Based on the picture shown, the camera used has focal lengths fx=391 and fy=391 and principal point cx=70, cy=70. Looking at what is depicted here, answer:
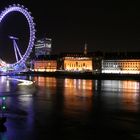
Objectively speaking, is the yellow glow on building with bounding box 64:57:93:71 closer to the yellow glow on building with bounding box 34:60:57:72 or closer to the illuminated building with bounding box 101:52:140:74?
the yellow glow on building with bounding box 34:60:57:72

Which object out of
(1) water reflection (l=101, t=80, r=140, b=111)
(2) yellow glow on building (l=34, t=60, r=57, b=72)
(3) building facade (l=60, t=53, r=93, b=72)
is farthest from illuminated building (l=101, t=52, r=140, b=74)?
(1) water reflection (l=101, t=80, r=140, b=111)

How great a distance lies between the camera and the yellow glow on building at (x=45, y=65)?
159m

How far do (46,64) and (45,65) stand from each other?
0.87 m

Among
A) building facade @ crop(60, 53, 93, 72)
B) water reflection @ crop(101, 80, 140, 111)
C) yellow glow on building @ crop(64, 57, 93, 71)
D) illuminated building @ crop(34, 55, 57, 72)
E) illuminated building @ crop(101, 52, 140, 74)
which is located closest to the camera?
water reflection @ crop(101, 80, 140, 111)

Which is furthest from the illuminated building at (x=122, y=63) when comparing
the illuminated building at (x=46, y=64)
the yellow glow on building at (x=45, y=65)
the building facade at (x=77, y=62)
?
the illuminated building at (x=46, y=64)

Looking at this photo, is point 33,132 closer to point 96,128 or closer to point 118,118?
point 96,128

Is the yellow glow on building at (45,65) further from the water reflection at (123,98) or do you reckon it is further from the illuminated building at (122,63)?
the water reflection at (123,98)

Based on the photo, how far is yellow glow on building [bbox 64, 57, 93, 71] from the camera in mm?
148625

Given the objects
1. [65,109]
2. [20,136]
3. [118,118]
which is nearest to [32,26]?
[65,109]

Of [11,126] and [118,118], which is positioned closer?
[11,126]

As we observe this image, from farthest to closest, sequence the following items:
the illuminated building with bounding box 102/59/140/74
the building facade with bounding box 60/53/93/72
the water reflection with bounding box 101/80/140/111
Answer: the building facade with bounding box 60/53/93/72
the illuminated building with bounding box 102/59/140/74
the water reflection with bounding box 101/80/140/111

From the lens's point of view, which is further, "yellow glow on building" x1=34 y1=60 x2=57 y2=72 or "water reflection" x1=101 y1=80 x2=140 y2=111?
"yellow glow on building" x1=34 y1=60 x2=57 y2=72

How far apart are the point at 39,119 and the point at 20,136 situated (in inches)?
143

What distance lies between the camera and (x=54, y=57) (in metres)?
164
